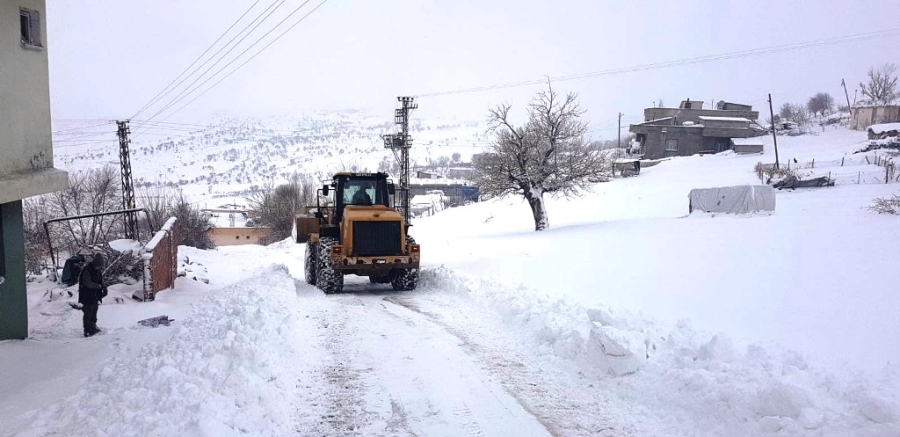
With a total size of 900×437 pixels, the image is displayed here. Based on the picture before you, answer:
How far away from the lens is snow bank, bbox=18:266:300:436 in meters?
5.61

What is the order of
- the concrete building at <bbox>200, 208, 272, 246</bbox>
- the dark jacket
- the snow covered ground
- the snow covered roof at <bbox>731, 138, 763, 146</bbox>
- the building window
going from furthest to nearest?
the snow covered roof at <bbox>731, 138, 763, 146</bbox>, the concrete building at <bbox>200, 208, 272, 246</bbox>, the dark jacket, the building window, the snow covered ground

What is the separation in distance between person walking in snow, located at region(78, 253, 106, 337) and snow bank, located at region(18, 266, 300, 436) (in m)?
2.50

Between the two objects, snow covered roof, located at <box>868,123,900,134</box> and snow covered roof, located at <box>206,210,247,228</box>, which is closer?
snow covered roof, located at <box>868,123,900,134</box>

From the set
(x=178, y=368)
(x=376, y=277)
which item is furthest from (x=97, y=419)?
(x=376, y=277)

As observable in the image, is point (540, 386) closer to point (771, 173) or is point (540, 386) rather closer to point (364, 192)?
point (364, 192)

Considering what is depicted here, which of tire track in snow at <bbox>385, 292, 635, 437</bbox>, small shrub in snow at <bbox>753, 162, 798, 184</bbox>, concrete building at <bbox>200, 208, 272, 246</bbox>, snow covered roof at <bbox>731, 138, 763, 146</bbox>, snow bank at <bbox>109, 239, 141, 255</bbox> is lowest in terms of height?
concrete building at <bbox>200, 208, 272, 246</bbox>

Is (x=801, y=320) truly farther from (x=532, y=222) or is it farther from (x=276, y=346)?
(x=532, y=222)

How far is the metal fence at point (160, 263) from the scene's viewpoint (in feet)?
46.5

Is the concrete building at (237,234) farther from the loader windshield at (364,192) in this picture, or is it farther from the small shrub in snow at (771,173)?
the loader windshield at (364,192)

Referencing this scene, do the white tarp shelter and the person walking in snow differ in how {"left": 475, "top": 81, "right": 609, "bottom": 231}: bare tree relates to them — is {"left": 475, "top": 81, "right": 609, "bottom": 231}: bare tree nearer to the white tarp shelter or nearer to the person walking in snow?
the white tarp shelter

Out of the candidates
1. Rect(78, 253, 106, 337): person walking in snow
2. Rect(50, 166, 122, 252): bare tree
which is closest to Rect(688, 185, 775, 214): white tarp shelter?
Rect(78, 253, 106, 337): person walking in snow

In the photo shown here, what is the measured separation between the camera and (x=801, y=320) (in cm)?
946

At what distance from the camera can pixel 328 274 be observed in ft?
51.7

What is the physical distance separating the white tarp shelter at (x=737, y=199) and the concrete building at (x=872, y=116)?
2045 inches
